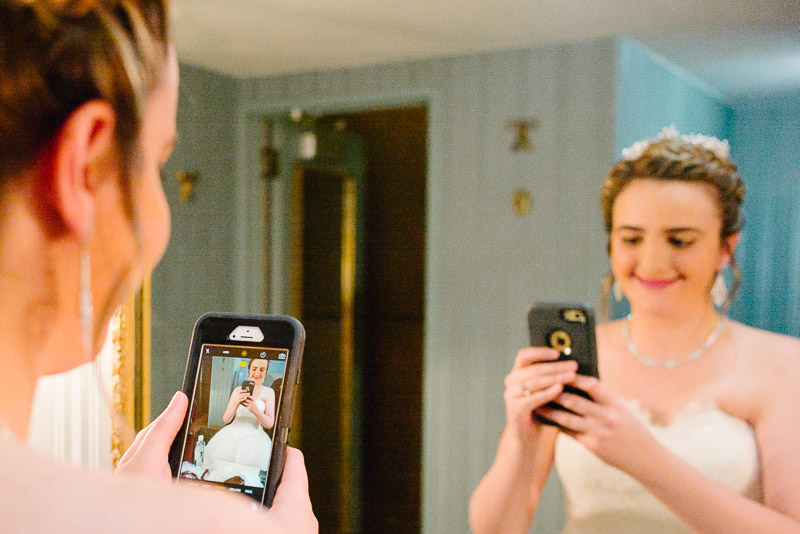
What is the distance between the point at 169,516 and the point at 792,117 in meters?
0.66

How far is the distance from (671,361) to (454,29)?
2.26 feet

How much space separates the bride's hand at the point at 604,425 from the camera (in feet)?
2.12

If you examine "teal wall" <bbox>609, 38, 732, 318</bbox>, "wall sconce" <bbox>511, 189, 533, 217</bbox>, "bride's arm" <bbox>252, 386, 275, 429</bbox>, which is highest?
"teal wall" <bbox>609, 38, 732, 318</bbox>

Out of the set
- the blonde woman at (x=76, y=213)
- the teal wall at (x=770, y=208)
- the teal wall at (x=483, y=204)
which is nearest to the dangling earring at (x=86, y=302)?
the blonde woman at (x=76, y=213)

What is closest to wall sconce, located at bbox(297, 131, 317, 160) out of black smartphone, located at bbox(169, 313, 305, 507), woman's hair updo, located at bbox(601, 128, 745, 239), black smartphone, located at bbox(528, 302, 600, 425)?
woman's hair updo, located at bbox(601, 128, 745, 239)

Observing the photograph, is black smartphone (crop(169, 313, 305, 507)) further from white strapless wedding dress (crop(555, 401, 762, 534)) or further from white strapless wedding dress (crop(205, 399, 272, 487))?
white strapless wedding dress (crop(555, 401, 762, 534))

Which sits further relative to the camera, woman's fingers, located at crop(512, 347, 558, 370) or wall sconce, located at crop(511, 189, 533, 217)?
wall sconce, located at crop(511, 189, 533, 217)

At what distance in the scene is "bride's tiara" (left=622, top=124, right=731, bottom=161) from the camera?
2.31 feet

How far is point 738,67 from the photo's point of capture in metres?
0.73

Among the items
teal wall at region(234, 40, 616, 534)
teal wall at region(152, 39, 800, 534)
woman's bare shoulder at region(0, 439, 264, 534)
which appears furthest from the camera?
teal wall at region(234, 40, 616, 534)

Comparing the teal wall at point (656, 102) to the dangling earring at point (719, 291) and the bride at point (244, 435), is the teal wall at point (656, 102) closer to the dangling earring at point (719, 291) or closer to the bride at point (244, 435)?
the dangling earring at point (719, 291)

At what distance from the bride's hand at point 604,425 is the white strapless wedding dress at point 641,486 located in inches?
3.6

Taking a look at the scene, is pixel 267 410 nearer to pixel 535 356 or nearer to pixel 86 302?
pixel 86 302

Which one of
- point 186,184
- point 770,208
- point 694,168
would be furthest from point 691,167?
point 186,184
